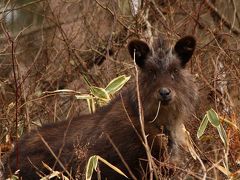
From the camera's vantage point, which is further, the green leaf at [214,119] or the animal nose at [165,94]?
the animal nose at [165,94]

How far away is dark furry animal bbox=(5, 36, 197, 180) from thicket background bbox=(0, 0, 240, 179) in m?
0.90

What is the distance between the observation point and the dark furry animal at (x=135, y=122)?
24.3 feet

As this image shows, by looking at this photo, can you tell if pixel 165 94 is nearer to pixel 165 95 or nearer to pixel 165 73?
pixel 165 95

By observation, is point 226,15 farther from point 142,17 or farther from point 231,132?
point 231,132

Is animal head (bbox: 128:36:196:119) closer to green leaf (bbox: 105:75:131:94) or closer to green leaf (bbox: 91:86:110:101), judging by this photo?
green leaf (bbox: 105:75:131:94)

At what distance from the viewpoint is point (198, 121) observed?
8.57 m

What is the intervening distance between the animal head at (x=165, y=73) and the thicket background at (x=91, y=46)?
1083mm

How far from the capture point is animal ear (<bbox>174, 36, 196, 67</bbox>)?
7.79 meters

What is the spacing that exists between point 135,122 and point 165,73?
1.97 feet

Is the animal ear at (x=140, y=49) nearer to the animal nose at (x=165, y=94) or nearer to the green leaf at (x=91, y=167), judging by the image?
the animal nose at (x=165, y=94)

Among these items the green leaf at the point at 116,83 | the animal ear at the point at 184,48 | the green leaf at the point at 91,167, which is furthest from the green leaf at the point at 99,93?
the green leaf at the point at 91,167

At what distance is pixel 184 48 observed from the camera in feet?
25.8

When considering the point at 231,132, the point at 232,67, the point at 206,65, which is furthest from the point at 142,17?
the point at 231,132

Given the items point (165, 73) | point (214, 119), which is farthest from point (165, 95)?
point (214, 119)
